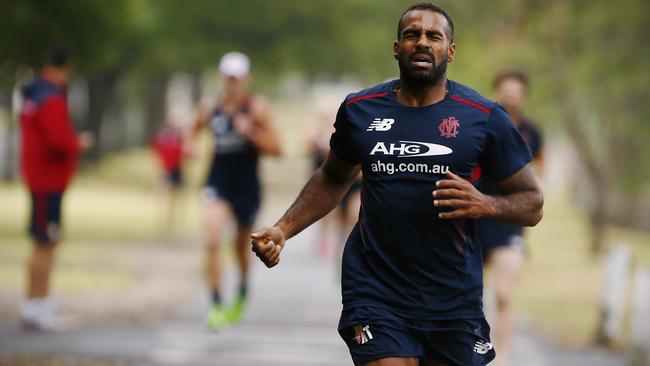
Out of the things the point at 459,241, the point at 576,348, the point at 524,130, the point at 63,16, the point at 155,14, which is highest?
the point at 155,14

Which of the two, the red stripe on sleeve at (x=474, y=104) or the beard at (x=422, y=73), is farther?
the red stripe on sleeve at (x=474, y=104)

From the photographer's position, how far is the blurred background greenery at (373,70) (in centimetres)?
1991

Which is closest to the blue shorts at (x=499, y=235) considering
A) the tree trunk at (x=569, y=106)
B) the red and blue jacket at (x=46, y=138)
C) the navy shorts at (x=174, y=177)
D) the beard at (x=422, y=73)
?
the red and blue jacket at (x=46, y=138)

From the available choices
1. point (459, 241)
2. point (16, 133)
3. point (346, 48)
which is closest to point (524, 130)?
point (459, 241)

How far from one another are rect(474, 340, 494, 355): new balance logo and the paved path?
192 inches

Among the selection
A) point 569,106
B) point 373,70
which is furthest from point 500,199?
point 373,70

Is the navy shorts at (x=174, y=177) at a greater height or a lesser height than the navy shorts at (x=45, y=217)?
greater

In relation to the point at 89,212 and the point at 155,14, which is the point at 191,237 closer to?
the point at 89,212

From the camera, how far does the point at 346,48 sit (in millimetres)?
40438

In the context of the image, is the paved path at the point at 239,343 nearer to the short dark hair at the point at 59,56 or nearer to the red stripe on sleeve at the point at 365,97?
the short dark hair at the point at 59,56

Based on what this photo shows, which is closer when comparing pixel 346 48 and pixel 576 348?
pixel 576 348

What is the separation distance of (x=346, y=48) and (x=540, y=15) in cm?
1638

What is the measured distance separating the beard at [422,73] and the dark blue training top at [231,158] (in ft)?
20.7

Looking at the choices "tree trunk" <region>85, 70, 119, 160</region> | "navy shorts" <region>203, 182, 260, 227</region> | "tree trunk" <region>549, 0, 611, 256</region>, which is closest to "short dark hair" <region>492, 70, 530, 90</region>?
"navy shorts" <region>203, 182, 260, 227</region>
